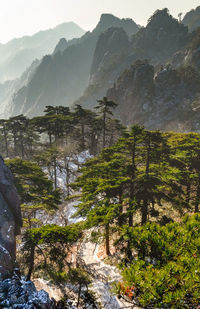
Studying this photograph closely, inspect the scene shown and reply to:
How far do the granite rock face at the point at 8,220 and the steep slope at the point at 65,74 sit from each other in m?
153

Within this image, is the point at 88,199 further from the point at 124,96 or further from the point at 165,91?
the point at 124,96

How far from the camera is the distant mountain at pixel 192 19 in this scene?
4773 inches

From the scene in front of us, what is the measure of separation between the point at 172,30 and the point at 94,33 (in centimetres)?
9349

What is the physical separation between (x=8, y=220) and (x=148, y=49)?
124980 mm

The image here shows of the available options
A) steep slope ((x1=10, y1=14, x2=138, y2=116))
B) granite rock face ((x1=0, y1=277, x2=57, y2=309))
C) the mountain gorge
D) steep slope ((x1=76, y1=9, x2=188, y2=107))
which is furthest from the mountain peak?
granite rock face ((x1=0, y1=277, x2=57, y2=309))

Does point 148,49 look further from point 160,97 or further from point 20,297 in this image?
point 20,297

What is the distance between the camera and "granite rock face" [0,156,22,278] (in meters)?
10.3

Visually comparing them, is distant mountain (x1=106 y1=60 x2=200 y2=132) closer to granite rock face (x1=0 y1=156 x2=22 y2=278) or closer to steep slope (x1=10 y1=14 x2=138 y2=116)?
granite rock face (x1=0 y1=156 x2=22 y2=278)

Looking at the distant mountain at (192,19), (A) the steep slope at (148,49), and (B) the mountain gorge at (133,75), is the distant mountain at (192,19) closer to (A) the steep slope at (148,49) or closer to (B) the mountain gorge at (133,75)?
(B) the mountain gorge at (133,75)

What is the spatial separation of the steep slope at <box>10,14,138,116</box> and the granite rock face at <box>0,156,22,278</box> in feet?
502

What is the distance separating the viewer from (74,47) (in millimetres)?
165500

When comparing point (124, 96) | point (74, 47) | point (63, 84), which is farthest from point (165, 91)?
point (74, 47)

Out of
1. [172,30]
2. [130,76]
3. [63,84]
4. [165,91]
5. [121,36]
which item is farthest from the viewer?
[63,84]

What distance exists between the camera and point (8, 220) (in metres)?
12.6
